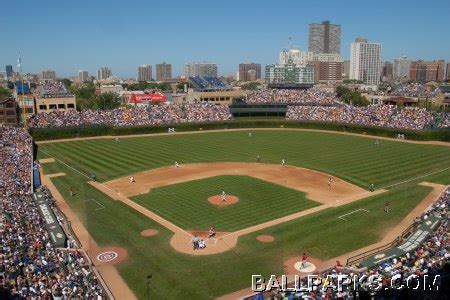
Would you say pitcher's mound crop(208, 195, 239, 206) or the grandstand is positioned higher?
the grandstand

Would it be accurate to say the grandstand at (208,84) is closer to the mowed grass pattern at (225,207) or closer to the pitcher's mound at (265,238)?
the mowed grass pattern at (225,207)

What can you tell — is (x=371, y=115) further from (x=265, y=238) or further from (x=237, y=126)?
(x=265, y=238)

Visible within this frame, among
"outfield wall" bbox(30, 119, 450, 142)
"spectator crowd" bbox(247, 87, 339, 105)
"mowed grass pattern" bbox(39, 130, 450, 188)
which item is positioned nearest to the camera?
"mowed grass pattern" bbox(39, 130, 450, 188)

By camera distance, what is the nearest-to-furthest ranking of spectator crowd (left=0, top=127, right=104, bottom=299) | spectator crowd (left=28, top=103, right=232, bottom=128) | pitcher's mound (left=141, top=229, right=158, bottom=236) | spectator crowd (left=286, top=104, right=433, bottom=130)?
1. spectator crowd (left=0, top=127, right=104, bottom=299)
2. pitcher's mound (left=141, top=229, right=158, bottom=236)
3. spectator crowd (left=286, top=104, right=433, bottom=130)
4. spectator crowd (left=28, top=103, right=232, bottom=128)

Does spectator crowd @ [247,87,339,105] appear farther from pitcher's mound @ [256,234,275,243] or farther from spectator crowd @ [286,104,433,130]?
pitcher's mound @ [256,234,275,243]

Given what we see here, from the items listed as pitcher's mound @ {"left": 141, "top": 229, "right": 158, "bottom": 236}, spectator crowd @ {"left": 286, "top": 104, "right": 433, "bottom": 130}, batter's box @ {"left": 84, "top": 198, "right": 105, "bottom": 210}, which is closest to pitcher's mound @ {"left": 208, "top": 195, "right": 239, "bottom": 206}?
pitcher's mound @ {"left": 141, "top": 229, "right": 158, "bottom": 236}
